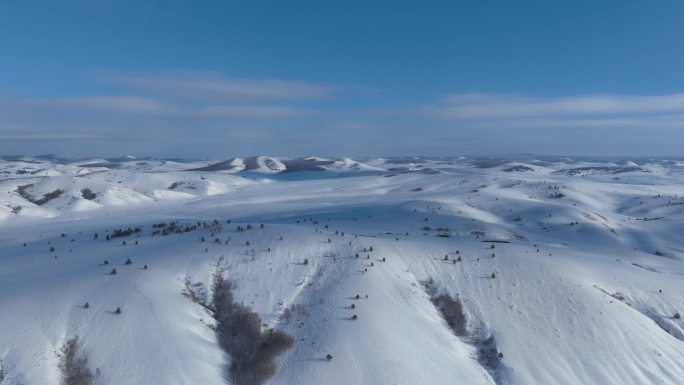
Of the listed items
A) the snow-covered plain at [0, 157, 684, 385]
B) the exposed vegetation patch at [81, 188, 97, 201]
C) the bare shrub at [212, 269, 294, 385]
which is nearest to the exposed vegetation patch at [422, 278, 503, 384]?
the snow-covered plain at [0, 157, 684, 385]

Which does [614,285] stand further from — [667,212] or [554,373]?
[667,212]

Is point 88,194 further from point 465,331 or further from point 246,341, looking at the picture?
point 465,331

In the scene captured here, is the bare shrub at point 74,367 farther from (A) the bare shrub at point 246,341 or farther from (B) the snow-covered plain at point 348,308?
(A) the bare shrub at point 246,341

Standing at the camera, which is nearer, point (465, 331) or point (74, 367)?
point (74, 367)

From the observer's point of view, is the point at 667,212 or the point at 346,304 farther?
the point at 667,212

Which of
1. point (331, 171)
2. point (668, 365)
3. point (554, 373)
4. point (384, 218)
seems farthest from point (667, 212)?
point (331, 171)

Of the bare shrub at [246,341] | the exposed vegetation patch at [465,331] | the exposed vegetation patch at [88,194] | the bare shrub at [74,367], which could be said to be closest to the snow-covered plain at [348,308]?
the exposed vegetation patch at [465,331]

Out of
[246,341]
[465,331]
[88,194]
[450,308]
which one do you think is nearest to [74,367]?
[246,341]

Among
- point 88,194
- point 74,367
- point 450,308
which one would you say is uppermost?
point 74,367
